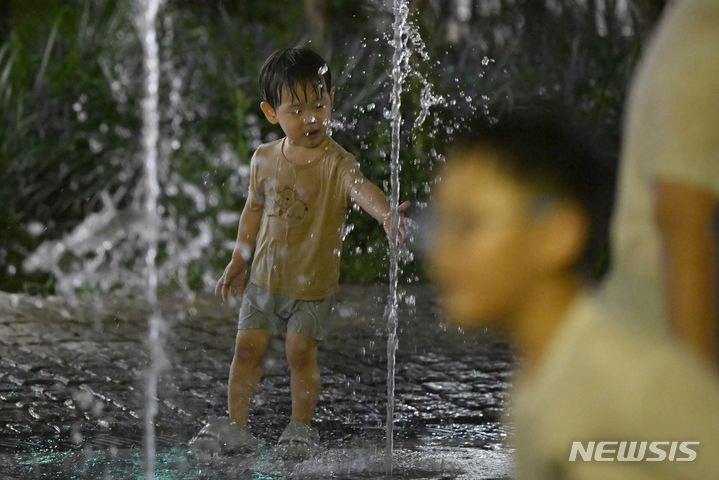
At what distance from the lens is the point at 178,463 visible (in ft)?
11.4

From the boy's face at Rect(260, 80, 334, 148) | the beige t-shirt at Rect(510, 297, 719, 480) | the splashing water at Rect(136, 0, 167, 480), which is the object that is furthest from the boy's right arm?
the beige t-shirt at Rect(510, 297, 719, 480)

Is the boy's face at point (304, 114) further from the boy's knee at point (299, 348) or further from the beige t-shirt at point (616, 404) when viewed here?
the beige t-shirt at point (616, 404)

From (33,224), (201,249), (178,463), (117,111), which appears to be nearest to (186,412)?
(178,463)

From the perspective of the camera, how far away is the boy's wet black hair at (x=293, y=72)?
137 inches

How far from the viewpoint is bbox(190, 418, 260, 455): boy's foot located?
140 inches

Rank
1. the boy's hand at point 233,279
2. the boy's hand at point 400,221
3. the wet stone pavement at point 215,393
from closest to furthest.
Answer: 1. the boy's hand at point 400,221
2. the wet stone pavement at point 215,393
3. the boy's hand at point 233,279

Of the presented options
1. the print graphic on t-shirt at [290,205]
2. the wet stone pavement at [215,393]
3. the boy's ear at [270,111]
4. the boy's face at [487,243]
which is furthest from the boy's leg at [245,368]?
the boy's face at [487,243]

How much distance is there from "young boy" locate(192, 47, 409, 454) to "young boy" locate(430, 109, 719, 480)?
1.79m

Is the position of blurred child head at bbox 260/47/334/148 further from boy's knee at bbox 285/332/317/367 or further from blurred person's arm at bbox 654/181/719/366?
blurred person's arm at bbox 654/181/719/366

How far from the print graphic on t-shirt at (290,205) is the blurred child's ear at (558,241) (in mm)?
2116

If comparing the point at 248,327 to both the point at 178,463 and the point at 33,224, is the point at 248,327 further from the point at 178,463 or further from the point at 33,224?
the point at 33,224

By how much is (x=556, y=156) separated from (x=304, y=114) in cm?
202

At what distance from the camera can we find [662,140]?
1137 millimetres

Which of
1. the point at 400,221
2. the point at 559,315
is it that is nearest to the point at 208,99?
the point at 400,221
